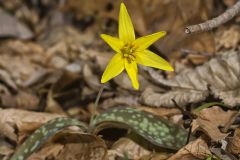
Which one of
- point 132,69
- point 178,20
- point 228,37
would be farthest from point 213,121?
point 178,20

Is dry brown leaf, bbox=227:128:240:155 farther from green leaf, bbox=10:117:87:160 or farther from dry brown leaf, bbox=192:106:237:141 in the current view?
green leaf, bbox=10:117:87:160

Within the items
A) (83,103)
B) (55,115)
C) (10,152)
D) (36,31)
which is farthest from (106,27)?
(10,152)

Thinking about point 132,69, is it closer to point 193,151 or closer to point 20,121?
point 193,151

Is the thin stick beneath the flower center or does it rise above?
above

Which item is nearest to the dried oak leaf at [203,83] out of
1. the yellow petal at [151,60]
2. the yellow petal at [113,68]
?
the yellow petal at [151,60]

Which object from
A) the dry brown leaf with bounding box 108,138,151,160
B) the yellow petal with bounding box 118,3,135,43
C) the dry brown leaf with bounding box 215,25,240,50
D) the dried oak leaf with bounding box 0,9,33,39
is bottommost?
the dry brown leaf with bounding box 108,138,151,160

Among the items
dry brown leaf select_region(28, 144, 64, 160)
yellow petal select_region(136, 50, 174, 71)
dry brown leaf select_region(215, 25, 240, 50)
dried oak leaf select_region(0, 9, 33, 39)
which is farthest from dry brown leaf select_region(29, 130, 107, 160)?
Result: dried oak leaf select_region(0, 9, 33, 39)
